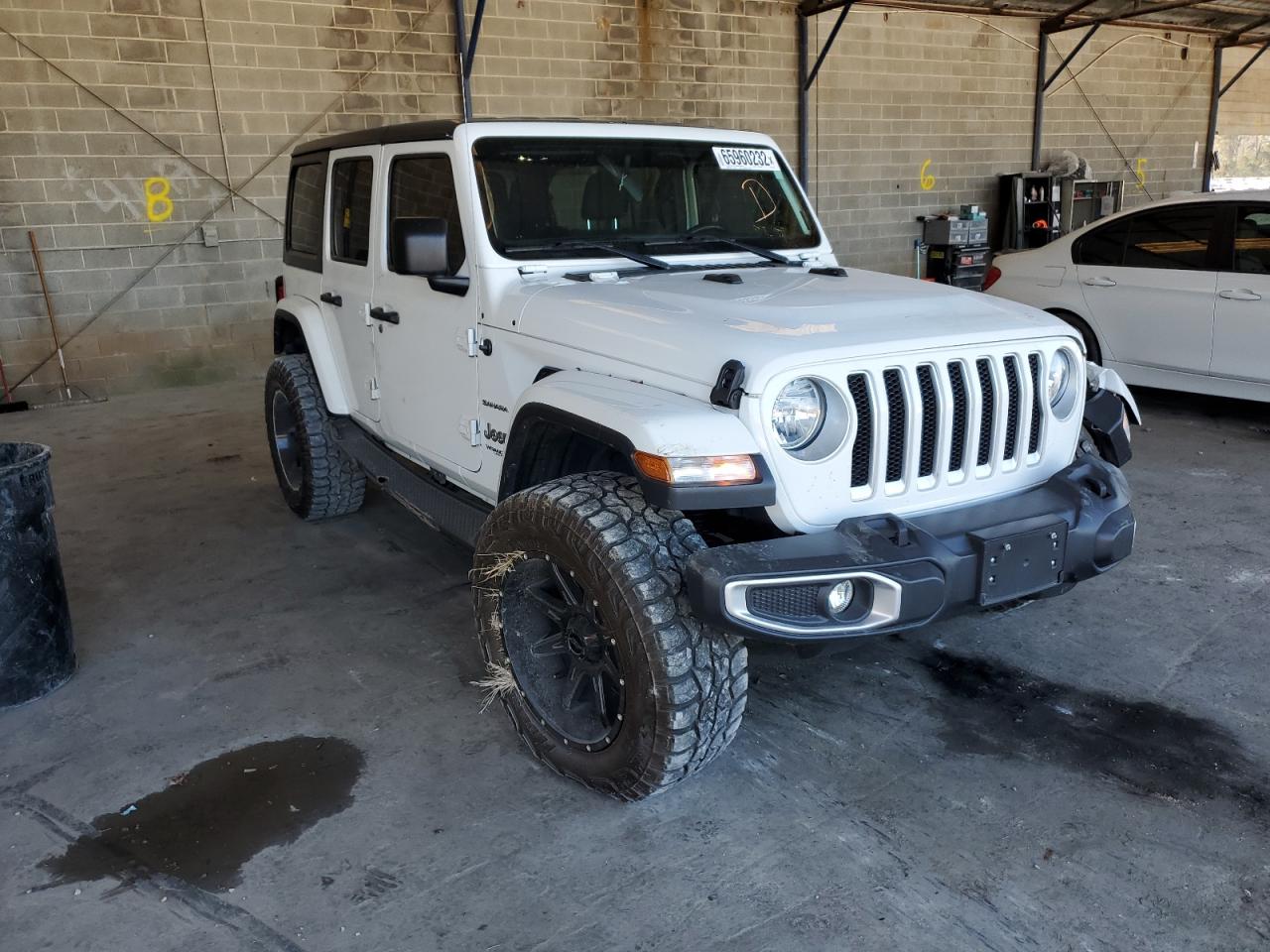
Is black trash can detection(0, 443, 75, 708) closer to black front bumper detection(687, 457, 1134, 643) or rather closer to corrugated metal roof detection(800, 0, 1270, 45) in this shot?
black front bumper detection(687, 457, 1134, 643)

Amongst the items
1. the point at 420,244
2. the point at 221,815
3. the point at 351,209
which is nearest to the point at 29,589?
the point at 221,815

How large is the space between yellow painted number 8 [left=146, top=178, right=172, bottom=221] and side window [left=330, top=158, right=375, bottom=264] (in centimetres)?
526

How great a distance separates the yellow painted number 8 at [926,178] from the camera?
13406 mm

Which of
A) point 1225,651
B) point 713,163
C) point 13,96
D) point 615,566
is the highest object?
point 13,96

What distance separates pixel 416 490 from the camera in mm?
4027

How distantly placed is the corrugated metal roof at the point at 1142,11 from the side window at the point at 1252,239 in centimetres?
652

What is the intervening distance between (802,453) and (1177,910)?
1.35 metres

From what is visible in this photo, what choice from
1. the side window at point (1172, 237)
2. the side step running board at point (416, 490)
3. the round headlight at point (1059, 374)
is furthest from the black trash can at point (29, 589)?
the side window at point (1172, 237)

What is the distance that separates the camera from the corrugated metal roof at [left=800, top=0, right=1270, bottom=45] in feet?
40.6

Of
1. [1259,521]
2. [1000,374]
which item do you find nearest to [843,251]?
[1259,521]

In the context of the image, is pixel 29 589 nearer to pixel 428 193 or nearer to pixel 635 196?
pixel 428 193

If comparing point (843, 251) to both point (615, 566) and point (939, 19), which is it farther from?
point (615, 566)

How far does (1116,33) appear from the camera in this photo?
14914 millimetres

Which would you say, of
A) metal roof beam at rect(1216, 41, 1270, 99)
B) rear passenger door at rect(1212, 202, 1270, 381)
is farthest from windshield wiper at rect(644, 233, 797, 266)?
metal roof beam at rect(1216, 41, 1270, 99)
